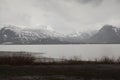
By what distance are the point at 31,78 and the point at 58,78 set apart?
2.09 metres

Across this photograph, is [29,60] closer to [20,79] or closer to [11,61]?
[11,61]

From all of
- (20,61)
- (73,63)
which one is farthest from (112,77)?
(20,61)

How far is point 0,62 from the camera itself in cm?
2816

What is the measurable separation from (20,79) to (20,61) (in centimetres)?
1109

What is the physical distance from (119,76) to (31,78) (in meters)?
7.05

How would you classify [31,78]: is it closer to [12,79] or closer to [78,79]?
[12,79]

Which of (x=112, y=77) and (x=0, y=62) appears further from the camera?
(x=0, y=62)

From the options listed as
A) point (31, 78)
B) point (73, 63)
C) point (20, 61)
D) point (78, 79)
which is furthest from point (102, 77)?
point (20, 61)

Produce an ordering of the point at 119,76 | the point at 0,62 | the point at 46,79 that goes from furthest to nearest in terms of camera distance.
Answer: the point at 0,62 < the point at 119,76 < the point at 46,79

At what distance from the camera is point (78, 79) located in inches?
691

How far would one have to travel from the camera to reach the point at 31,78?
58.4ft

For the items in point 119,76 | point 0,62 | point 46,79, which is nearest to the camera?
point 46,79

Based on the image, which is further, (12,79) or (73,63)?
(73,63)

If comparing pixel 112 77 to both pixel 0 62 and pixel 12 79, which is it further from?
pixel 0 62
